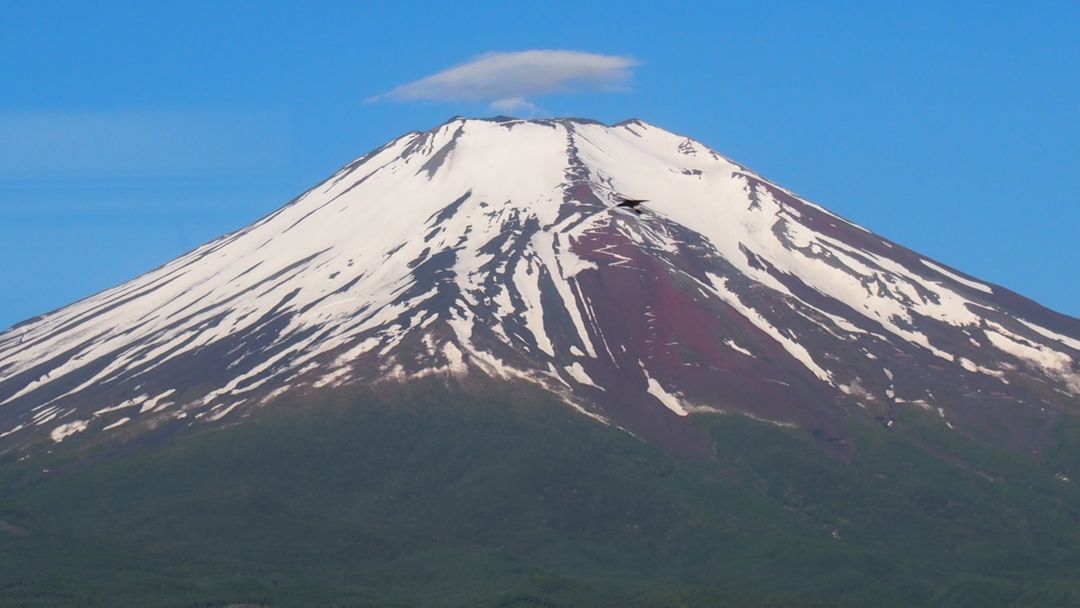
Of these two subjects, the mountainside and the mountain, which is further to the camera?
the mountainside

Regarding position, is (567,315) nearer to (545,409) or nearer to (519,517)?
(545,409)

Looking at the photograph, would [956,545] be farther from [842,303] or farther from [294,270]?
[294,270]

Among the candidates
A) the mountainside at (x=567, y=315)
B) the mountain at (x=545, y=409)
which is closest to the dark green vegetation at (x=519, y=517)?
the mountain at (x=545, y=409)

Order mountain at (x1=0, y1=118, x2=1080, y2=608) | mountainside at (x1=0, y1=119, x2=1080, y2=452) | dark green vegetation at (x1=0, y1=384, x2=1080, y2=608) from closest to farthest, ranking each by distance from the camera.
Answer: dark green vegetation at (x1=0, y1=384, x2=1080, y2=608) → mountain at (x1=0, y1=118, x2=1080, y2=608) → mountainside at (x1=0, y1=119, x2=1080, y2=452)

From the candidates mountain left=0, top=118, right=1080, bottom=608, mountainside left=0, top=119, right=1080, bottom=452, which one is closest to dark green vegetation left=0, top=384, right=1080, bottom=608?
→ mountain left=0, top=118, right=1080, bottom=608

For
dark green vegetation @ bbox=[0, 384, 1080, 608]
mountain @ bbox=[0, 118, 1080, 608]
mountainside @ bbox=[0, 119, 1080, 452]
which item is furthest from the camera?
mountainside @ bbox=[0, 119, 1080, 452]

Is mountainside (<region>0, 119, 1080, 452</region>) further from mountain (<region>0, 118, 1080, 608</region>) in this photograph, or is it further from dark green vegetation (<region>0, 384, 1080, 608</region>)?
dark green vegetation (<region>0, 384, 1080, 608</region>)

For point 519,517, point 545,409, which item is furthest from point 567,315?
point 519,517
